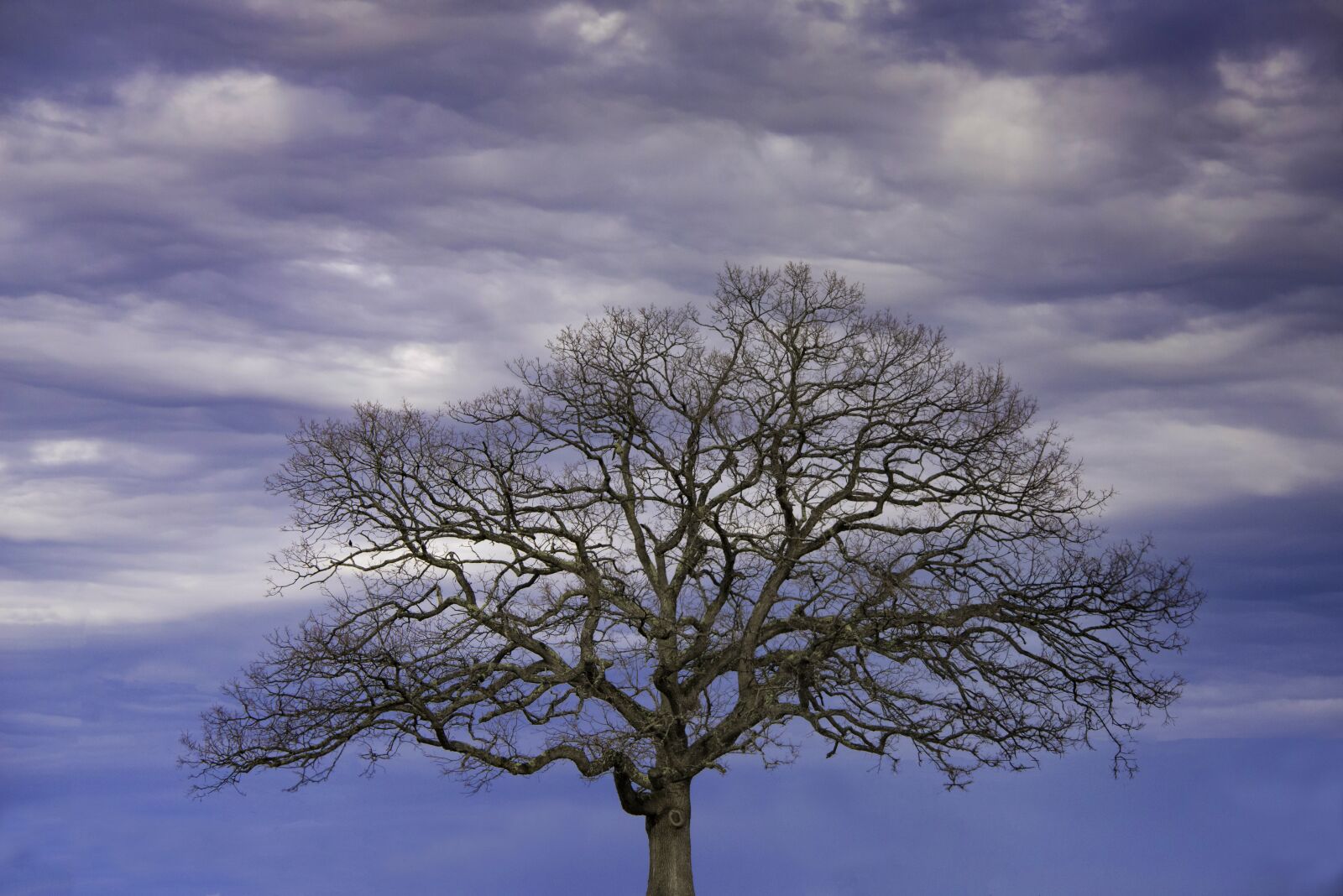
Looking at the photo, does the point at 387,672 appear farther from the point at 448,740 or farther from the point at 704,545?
the point at 704,545

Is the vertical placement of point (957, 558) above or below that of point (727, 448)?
below

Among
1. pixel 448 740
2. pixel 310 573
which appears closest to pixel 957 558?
pixel 448 740

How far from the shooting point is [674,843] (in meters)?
23.6

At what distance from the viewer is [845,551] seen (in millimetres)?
23188

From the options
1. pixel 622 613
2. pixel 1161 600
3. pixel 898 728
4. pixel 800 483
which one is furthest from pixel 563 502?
pixel 1161 600

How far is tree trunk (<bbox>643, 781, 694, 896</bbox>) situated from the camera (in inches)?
929

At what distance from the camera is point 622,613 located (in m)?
23.4

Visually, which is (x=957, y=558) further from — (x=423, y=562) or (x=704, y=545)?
(x=423, y=562)

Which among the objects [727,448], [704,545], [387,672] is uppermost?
[727,448]

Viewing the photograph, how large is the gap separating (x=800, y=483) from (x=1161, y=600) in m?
6.72

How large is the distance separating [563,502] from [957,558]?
7144mm

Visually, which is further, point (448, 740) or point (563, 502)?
point (563, 502)

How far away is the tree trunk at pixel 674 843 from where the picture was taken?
929 inches

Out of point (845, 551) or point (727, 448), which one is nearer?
point (845, 551)
